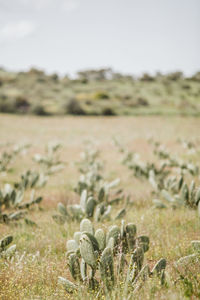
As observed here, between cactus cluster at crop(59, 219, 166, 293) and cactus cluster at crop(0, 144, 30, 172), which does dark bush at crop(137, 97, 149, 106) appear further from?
cactus cluster at crop(59, 219, 166, 293)

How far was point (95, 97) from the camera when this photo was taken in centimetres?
3219

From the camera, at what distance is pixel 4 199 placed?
3.81 m

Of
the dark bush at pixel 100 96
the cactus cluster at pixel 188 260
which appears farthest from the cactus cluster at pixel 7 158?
the dark bush at pixel 100 96

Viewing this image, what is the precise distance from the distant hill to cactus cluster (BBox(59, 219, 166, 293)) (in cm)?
2500

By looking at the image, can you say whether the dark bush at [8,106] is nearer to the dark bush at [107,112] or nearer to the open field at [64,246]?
the dark bush at [107,112]

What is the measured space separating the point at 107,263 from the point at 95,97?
31419 mm

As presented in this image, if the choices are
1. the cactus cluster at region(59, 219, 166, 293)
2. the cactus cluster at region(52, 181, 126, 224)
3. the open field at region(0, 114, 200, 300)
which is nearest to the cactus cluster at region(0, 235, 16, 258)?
the open field at region(0, 114, 200, 300)

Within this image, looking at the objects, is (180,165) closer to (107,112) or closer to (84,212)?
(84,212)

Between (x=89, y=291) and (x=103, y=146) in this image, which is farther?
(x=103, y=146)

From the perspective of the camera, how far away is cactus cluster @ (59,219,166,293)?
1.74 metres

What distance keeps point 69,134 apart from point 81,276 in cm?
1491

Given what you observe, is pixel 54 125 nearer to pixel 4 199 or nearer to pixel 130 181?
pixel 130 181

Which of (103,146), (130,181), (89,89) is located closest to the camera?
(130,181)

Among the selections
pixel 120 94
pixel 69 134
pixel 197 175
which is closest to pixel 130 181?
pixel 197 175
